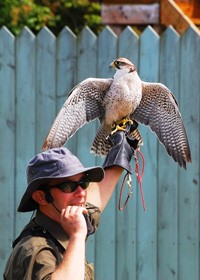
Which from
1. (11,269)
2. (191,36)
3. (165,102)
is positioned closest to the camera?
(11,269)

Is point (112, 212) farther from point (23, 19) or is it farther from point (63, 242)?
point (23, 19)

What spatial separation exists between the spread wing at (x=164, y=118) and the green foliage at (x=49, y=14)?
486 cm

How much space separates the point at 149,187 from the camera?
610 centimetres

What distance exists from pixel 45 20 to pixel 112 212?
4438 mm

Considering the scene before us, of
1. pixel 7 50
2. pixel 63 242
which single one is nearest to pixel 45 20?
pixel 7 50

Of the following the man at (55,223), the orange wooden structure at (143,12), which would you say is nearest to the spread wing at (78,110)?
the man at (55,223)

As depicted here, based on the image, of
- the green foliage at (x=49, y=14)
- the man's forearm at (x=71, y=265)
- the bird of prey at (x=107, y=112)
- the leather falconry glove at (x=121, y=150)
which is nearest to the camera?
the man's forearm at (x=71, y=265)

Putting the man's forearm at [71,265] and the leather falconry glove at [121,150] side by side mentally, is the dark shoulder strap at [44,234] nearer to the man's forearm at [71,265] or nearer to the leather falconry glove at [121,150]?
the man's forearm at [71,265]

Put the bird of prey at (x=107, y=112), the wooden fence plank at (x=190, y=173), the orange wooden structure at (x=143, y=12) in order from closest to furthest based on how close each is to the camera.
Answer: the bird of prey at (x=107, y=112) < the wooden fence plank at (x=190, y=173) < the orange wooden structure at (x=143, y=12)

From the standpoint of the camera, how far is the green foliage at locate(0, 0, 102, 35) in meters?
9.99

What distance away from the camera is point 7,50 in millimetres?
6250

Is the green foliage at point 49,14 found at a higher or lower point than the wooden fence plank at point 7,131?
higher

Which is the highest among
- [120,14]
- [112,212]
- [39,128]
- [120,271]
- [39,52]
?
[120,14]

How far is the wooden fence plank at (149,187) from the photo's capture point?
6.09 meters
